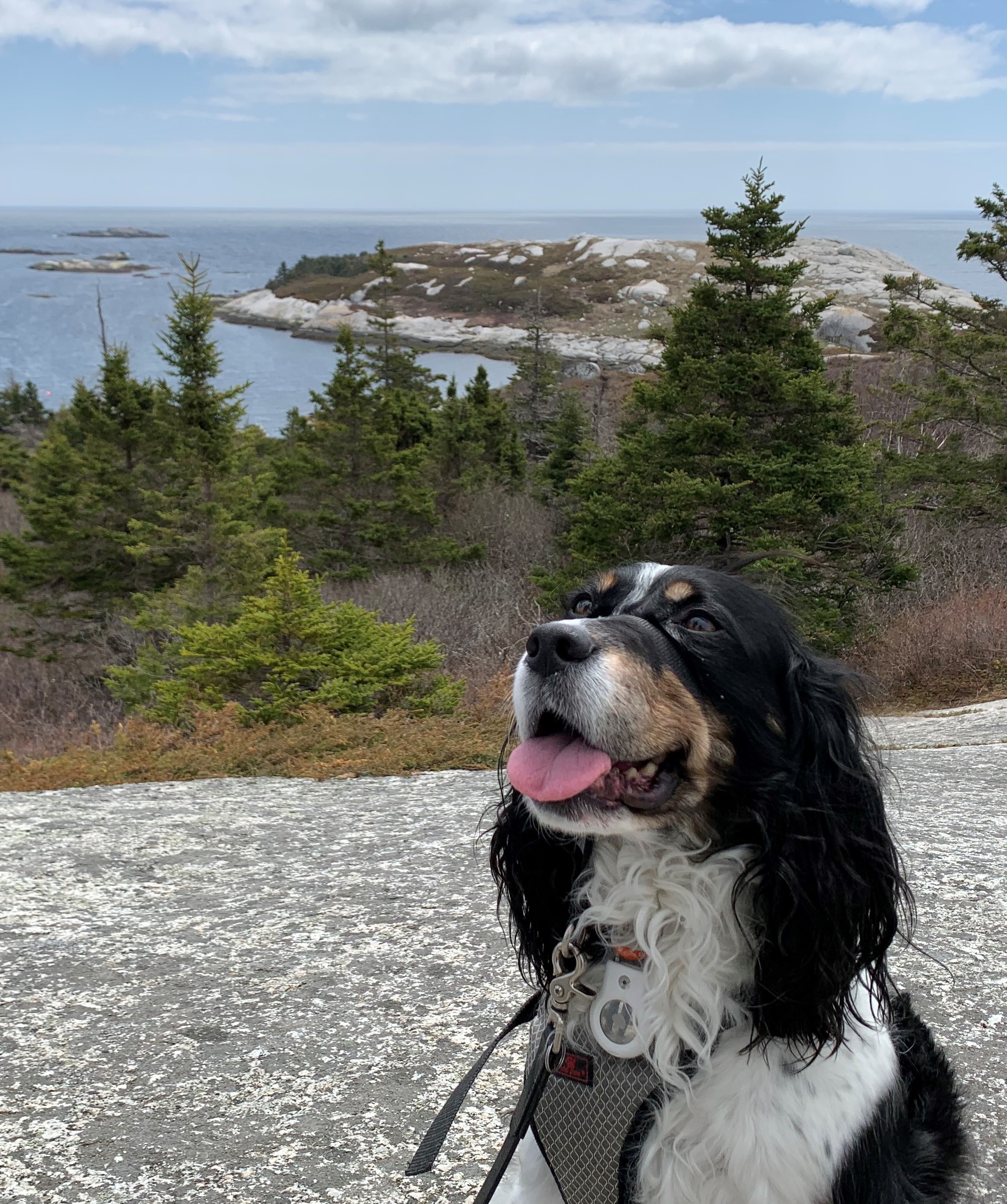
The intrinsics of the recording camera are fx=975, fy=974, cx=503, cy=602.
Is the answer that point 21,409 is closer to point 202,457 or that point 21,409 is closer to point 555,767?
point 202,457

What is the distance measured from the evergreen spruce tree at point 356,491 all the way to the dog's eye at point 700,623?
28.1 meters

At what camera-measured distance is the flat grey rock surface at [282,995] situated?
2914 millimetres

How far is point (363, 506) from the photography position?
102 ft

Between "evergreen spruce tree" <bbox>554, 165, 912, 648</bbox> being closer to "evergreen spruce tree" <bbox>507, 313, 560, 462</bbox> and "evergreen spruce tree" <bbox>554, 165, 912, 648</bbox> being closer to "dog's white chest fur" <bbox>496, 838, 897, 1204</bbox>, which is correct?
"dog's white chest fur" <bbox>496, 838, 897, 1204</bbox>

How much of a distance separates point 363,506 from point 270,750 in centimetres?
2273

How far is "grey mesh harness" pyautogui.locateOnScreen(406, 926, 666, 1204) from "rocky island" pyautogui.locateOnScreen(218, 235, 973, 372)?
7170 cm

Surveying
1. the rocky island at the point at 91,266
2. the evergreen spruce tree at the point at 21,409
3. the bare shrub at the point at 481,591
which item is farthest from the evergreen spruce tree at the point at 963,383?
the rocky island at the point at 91,266

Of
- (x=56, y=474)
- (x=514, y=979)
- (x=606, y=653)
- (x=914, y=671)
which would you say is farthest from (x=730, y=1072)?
(x=56, y=474)

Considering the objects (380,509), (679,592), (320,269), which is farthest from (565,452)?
(320,269)

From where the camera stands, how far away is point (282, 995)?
12.7ft

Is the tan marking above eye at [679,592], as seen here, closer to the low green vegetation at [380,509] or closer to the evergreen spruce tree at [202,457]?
the low green vegetation at [380,509]

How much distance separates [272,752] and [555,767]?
707cm

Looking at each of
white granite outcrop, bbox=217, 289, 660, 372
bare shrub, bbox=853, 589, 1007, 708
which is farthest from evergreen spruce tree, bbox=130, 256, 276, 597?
white granite outcrop, bbox=217, 289, 660, 372

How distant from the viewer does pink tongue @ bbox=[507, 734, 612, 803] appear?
200 centimetres
